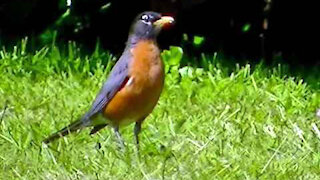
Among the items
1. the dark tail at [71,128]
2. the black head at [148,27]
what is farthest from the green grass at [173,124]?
the black head at [148,27]

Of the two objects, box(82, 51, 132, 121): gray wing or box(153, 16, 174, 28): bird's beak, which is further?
box(153, 16, 174, 28): bird's beak

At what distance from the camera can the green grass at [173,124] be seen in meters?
4.81

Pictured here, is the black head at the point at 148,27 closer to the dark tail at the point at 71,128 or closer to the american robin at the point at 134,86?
the american robin at the point at 134,86

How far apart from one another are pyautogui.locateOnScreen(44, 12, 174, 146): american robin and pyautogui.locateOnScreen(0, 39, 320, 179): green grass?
12 cm

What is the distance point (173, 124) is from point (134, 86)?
683 mm

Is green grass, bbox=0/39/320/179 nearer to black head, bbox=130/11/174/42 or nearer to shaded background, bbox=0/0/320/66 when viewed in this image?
black head, bbox=130/11/174/42

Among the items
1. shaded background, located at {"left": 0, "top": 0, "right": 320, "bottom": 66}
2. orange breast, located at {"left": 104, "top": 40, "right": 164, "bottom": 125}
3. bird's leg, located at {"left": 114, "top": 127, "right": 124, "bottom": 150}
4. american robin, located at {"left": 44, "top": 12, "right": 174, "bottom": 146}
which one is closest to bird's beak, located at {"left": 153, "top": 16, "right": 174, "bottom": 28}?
american robin, located at {"left": 44, "top": 12, "right": 174, "bottom": 146}

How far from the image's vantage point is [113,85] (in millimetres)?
5016

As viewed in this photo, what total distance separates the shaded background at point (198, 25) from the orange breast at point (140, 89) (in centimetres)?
279

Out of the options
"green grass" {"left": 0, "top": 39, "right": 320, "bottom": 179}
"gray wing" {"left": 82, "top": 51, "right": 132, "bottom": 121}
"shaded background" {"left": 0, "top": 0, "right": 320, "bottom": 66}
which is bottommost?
"shaded background" {"left": 0, "top": 0, "right": 320, "bottom": 66}

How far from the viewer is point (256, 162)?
4930 mm

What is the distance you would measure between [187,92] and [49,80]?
810 millimetres

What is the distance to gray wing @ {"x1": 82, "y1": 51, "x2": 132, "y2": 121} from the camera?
196 inches

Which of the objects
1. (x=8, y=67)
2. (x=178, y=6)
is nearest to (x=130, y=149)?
(x=8, y=67)
